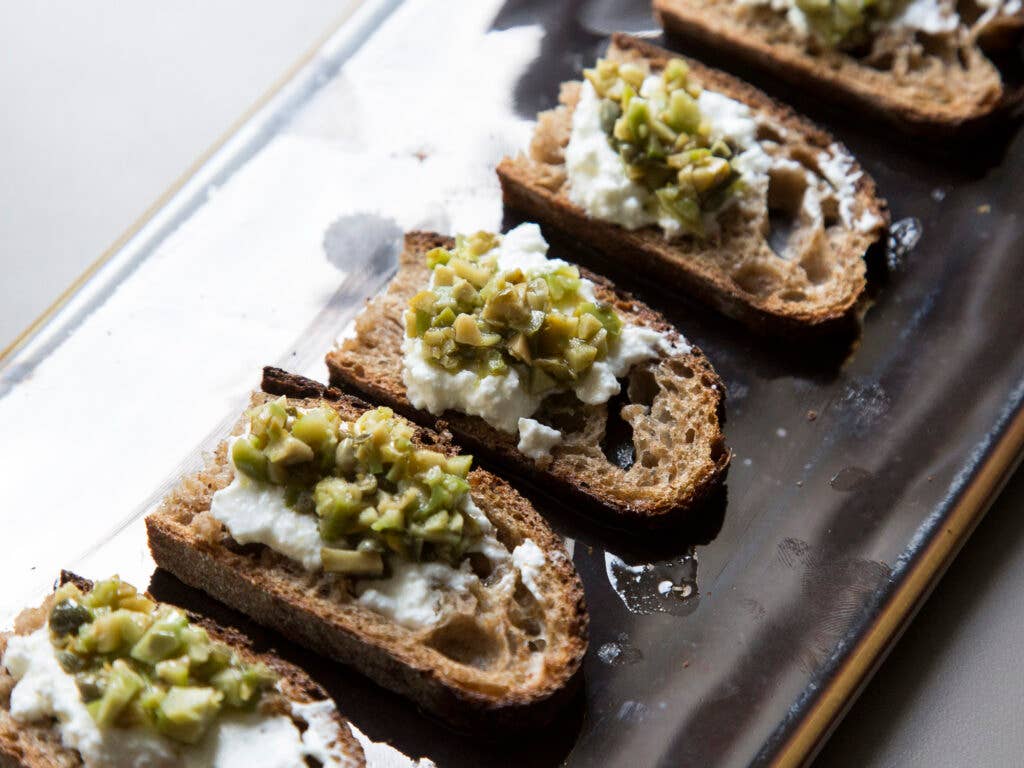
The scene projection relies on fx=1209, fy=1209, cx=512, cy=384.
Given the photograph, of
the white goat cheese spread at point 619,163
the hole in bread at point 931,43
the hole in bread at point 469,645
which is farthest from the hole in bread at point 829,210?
the hole in bread at point 469,645

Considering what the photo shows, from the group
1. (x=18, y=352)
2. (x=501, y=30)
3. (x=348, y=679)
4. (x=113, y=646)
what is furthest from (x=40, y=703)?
(x=501, y=30)

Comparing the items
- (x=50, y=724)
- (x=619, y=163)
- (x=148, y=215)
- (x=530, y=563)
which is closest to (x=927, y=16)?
(x=619, y=163)

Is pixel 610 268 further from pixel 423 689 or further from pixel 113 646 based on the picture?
pixel 113 646

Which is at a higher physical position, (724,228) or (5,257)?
(724,228)

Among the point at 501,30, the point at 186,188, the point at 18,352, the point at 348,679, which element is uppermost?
the point at 501,30

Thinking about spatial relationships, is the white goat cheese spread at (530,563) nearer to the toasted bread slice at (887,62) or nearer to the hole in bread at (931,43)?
the toasted bread slice at (887,62)

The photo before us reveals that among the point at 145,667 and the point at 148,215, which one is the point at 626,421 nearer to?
the point at 145,667

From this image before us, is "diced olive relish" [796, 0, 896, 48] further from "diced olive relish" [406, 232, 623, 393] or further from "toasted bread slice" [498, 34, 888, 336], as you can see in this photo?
"diced olive relish" [406, 232, 623, 393]

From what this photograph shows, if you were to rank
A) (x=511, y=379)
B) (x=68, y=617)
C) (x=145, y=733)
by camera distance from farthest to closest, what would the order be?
(x=511, y=379)
(x=68, y=617)
(x=145, y=733)

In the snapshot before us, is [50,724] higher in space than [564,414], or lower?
lower
